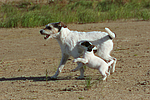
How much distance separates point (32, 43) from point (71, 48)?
5832mm

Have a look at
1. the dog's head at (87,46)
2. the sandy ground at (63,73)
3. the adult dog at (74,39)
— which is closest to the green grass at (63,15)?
the sandy ground at (63,73)

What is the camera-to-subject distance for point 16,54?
36.8 feet

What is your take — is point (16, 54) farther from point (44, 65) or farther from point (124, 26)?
point (124, 26)

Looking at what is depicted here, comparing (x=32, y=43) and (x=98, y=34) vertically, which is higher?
(x=98, y=34)

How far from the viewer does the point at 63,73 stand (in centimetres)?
843

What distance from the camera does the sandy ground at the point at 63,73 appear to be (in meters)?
6.44

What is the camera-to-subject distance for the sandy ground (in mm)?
6441

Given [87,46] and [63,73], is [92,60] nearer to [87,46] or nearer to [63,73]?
[87,46]

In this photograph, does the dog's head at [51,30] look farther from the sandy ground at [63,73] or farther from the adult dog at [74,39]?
the sandy ground at [63,73]

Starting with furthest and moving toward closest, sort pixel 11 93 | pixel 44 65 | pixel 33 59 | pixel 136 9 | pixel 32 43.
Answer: pixel 136 9 < pixel 32 43 < pixel 33 59 < pixel 44 65 < pixel 11 93

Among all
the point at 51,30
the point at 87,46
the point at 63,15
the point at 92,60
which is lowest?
the point at 63,15

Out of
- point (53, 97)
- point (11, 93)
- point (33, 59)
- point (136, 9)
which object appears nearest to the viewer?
point (53, 97)

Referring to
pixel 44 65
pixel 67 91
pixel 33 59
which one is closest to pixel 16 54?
pixel 33 59

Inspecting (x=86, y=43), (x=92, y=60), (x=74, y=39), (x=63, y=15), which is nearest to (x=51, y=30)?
(x=74, y=39)
